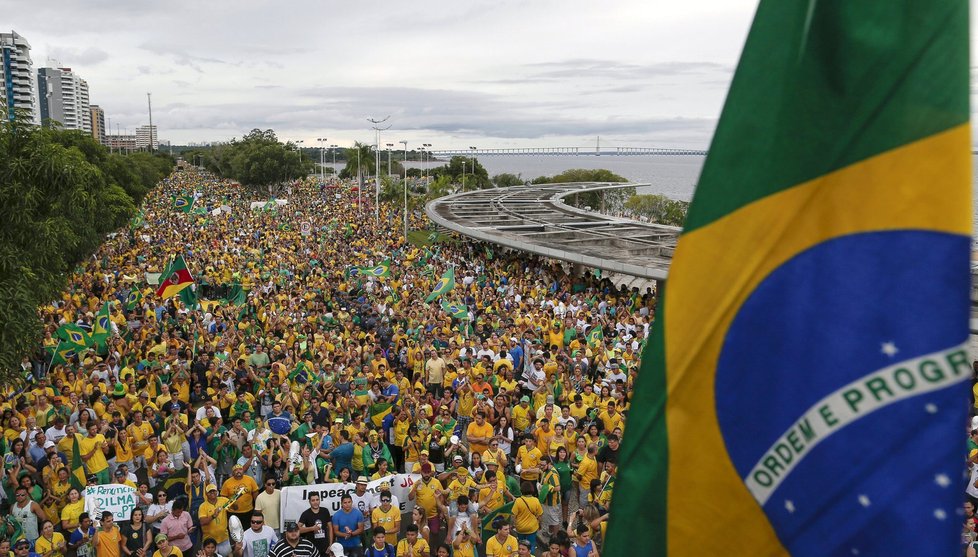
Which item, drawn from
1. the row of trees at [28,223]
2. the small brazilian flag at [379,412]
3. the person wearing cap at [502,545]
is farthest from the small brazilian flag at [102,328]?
the person wearing cap at [502,545]

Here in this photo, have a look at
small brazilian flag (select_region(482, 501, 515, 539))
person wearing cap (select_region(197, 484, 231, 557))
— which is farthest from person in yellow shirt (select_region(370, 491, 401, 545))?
person wearing cap (select_region(197, 484, 231, 557))

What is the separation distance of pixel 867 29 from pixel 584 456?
9.16 meters

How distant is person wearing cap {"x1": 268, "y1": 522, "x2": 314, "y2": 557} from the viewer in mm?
8641

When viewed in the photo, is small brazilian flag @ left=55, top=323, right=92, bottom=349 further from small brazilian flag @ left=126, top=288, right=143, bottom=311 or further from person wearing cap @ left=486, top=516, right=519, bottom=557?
person wearing cap @ left=486, top=516, right=519, bottom=557

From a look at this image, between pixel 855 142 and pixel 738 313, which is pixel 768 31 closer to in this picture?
pixel 855 142

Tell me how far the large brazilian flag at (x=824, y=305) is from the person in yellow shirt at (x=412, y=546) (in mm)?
6448

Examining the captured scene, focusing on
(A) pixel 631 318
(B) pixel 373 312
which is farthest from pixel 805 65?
(B) pixel 373 312

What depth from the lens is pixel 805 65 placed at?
2059 millimetres

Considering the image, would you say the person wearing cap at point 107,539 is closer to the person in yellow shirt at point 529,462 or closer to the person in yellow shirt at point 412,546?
the person in yellow shirt at point 412,546

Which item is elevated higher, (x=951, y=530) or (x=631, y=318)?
(x=951, y=530)

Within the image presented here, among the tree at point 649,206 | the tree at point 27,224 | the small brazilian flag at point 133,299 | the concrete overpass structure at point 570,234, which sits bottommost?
the tree at point 649,206

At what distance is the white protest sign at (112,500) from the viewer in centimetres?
961

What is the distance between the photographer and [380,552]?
28.4ft

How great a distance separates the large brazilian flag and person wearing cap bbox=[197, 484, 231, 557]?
7.93 meters
